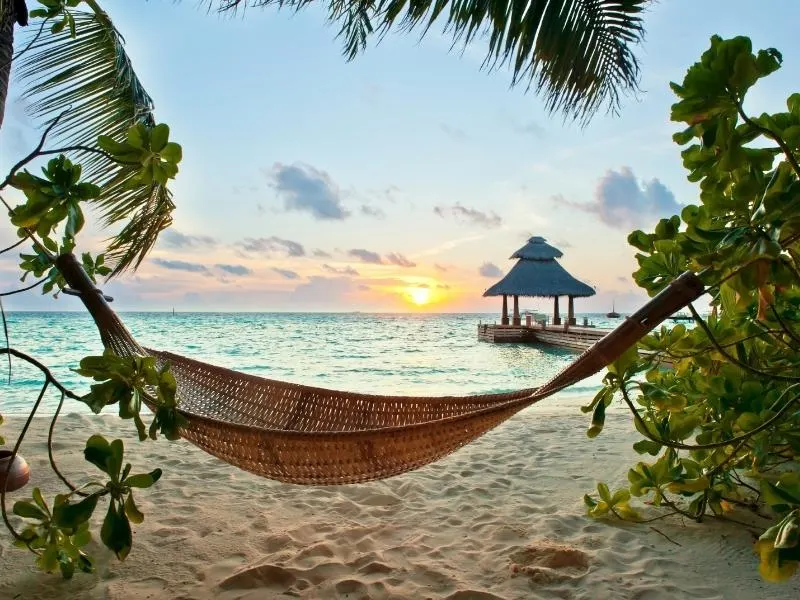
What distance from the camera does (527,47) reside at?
2482 millimetres

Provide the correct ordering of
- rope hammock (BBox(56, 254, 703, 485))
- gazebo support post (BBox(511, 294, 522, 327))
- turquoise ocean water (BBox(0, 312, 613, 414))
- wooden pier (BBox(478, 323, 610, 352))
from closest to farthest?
rope hammock (BBox(56, 254, 703, 485))
turquoise ocean water (BBox(0, 312, 613, 414))
wooden pier (BBox(478, 323, 610, 352))
gazebo support post (BBox(511, 294, 522, 327))

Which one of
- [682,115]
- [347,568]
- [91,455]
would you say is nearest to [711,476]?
[347,568]

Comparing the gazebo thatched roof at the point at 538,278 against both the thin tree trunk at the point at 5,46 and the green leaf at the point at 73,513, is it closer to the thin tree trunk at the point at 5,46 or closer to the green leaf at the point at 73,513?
the thin tree trunk at the point at 5,46

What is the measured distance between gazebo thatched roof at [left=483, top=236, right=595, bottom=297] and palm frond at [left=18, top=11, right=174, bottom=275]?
9.78 m

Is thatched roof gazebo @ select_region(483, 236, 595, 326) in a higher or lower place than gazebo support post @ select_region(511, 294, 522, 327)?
higher

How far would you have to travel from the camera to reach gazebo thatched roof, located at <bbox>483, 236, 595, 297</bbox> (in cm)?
1162

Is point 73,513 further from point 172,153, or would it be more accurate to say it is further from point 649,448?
point 649,448

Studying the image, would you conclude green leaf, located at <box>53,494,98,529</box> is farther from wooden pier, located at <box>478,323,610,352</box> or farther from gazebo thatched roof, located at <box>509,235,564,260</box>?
gazebo thatched roof, located at <box>509,235,564,260</box>

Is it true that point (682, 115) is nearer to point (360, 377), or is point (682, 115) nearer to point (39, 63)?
point (39, 63)

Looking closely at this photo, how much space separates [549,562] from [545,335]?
10590mm

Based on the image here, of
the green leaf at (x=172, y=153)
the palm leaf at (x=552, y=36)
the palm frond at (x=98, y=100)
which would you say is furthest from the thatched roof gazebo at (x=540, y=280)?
the green leaf at (x=172, y=153)

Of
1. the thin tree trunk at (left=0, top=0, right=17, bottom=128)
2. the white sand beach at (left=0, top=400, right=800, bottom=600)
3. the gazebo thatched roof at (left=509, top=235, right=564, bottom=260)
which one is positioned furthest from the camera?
the gazebo thatched roof at (left=509, top=235, right=564, bottom=260)

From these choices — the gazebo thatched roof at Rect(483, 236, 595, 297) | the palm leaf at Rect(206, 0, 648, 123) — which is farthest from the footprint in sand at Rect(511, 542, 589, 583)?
the gazebo thatched roof at Rect(483, 236, 595, 297)

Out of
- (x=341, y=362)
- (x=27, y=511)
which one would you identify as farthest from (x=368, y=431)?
(x=341, y=362)
